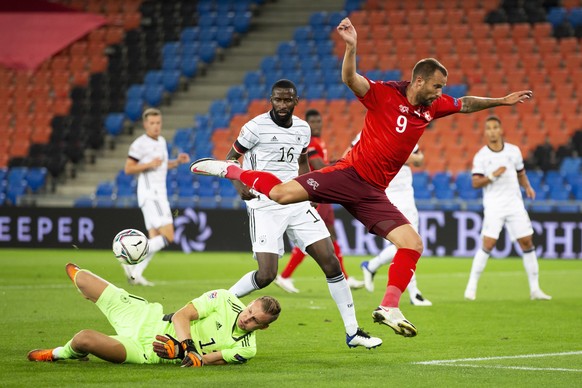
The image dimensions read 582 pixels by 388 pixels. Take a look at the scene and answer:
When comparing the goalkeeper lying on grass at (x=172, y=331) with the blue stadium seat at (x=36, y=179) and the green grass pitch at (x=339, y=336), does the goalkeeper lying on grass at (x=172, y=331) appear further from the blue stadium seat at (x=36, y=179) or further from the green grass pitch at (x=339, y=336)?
the blue stadium seat at (x=36, y=179)

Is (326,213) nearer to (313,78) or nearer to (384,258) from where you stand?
(384,258)

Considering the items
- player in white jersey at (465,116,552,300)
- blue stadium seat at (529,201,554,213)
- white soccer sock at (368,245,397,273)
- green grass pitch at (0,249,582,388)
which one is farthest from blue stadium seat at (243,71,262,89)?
player in white jersey at (465,116,552,300)

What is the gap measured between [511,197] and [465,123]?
13.2 metres

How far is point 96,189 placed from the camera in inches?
1126

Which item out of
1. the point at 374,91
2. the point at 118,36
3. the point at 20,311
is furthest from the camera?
the point at 118,36

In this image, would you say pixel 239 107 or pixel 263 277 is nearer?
pixel 263 277

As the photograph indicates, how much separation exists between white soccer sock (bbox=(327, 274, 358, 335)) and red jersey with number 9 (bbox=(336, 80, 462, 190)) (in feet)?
4.03

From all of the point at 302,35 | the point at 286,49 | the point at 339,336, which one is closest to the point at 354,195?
the point at 339,336

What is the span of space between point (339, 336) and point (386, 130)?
8.66 ft

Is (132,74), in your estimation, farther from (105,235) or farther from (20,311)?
(20,311)

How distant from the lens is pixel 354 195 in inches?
338

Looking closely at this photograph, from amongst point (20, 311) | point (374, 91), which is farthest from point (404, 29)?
point (374, 91)

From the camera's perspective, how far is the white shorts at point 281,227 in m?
9.72

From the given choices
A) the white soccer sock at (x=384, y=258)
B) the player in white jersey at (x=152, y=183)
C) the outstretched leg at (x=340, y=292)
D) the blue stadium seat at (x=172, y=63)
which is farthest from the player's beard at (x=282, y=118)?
the blue stadium seat at (x=172, y=63)
